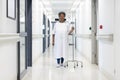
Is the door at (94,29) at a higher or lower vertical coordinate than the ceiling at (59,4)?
lower

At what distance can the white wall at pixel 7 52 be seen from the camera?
3750 mm

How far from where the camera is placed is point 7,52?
4.17 m

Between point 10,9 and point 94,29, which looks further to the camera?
point 94,29

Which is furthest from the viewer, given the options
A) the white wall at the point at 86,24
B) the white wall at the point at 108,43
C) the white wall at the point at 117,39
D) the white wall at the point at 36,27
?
the white wall at the point at 86,24

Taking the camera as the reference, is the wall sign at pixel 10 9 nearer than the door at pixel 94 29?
Yes

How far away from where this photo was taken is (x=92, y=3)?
8.68 meters

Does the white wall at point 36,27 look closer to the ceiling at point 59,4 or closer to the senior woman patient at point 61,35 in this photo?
the senior woman patient at point 61,35

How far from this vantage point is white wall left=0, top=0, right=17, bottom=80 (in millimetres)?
3750

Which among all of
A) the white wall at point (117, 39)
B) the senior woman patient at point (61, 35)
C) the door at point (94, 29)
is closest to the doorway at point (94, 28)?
the door at point (94, 29)

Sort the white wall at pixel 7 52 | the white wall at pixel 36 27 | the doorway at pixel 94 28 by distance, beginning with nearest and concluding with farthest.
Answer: the white wall at pixel 7 52
the doorway at pixel 94 28
the white wall at pixel 36 27

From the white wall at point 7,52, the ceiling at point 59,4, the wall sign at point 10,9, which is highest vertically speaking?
the ceiling at point 59,4

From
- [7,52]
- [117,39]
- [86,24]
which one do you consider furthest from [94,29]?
[7,52]

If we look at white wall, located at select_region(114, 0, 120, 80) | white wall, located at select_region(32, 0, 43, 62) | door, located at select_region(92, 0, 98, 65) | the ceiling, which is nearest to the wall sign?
white wall, located at select_region(114, 0, 120, 80)

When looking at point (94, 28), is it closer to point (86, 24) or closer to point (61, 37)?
point (61, 37)
